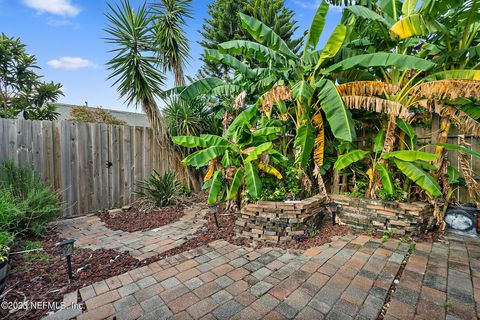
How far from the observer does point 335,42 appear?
3.26m

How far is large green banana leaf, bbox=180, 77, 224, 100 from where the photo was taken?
454 cm

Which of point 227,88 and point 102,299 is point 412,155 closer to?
point 227,88

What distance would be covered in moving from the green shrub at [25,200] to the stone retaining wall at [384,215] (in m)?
4.73

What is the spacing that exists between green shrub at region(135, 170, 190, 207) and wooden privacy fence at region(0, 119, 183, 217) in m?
0.29

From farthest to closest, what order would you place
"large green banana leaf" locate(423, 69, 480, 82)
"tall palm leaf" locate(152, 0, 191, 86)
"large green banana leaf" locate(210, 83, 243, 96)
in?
"tall palm leaf" locate(152, 0, 191, 86), "large green banana leaf" locate(210, 83, 243, 96), "large green banana leaf" locate(423, 69, 480, 82)

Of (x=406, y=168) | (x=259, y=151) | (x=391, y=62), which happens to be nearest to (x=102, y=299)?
(x=259, y=151)

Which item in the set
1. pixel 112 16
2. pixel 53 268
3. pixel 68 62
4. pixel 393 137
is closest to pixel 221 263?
pixel 53 268

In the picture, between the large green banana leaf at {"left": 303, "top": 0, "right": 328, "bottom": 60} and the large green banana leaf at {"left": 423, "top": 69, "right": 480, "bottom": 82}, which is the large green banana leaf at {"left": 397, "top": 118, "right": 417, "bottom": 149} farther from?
the large green banana leaf at {"left": 303, "top": 0, "right": 328, "bottom": 60}

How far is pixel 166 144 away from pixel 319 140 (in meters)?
3.75

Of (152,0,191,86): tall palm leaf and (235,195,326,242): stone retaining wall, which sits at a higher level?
(152,0,191,86): tall palm leaf

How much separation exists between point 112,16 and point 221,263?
582cm

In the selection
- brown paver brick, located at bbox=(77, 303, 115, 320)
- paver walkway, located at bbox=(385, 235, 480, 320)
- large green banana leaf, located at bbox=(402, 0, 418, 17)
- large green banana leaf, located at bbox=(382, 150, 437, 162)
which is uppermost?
large green banana leaf, located at bbox=(402, 0, 418, 17)

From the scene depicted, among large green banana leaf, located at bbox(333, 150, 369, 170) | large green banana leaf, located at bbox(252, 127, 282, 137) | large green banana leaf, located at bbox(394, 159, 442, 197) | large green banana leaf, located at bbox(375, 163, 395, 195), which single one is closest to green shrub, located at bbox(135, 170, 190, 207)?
large green banana leaf, located at bbox(252, 127, 282, 137)

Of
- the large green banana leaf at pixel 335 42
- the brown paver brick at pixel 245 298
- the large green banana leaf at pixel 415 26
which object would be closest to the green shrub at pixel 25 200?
the brown paver brick at pixel 245 298
